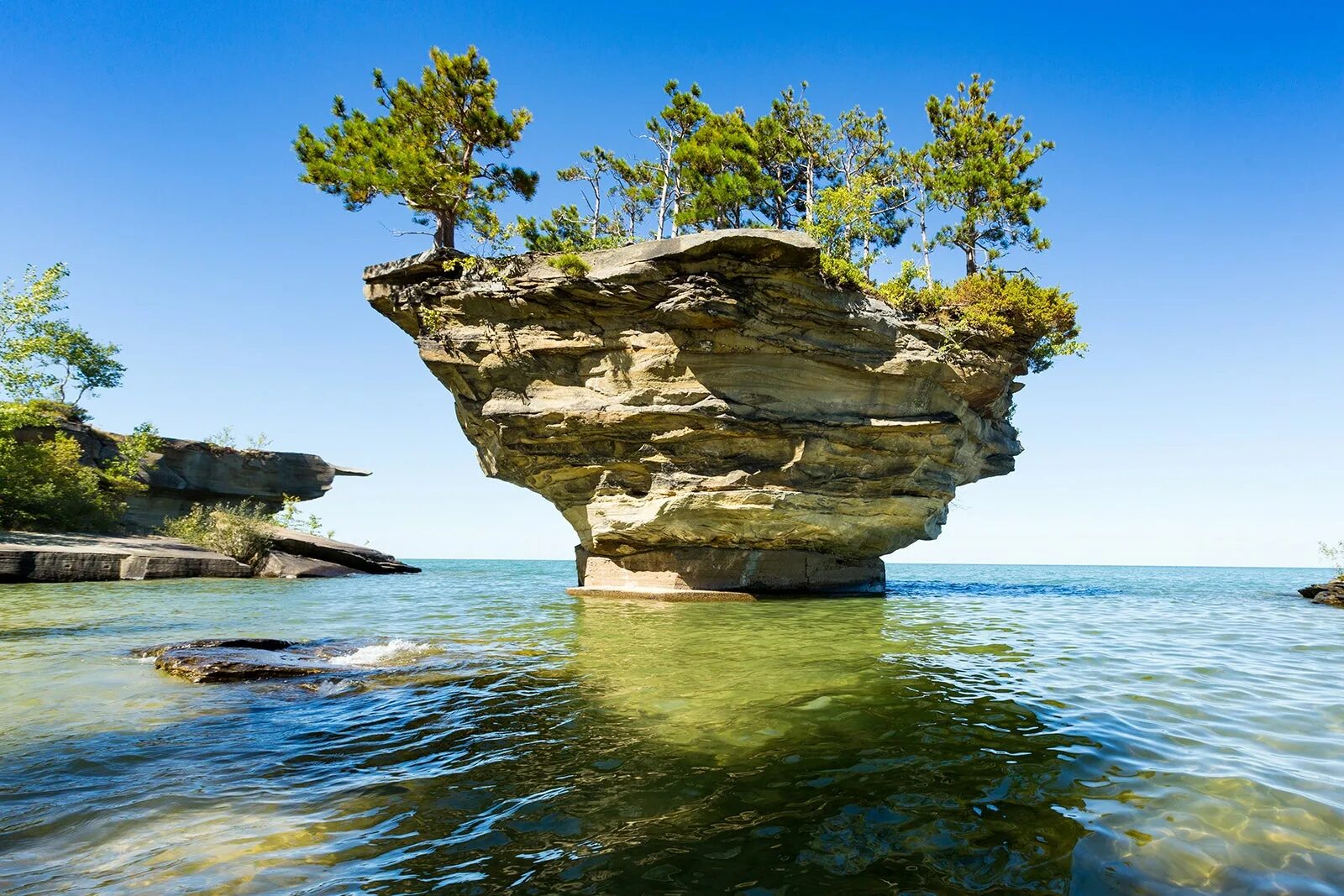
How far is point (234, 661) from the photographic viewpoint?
787cm

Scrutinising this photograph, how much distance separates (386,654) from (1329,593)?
2807 centimetres

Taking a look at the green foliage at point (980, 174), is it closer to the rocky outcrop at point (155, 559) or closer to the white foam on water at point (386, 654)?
Answer: the white foam on water at point (386, 654)

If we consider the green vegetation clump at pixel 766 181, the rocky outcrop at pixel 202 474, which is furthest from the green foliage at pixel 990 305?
the rocky outcrop at pixel 202 474

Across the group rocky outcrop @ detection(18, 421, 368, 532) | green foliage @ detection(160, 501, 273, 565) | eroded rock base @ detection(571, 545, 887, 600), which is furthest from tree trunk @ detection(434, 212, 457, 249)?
rocky outcrop @ detection(18, 421, 368, 532)

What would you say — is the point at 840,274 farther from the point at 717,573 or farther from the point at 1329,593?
the point at 1329,593

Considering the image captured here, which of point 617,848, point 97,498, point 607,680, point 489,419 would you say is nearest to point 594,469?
point 489,419

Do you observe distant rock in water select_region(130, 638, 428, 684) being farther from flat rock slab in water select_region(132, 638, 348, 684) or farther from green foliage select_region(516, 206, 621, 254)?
green foliage select_region(516, 206, 621, 254)

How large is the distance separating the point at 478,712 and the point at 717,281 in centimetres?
1285

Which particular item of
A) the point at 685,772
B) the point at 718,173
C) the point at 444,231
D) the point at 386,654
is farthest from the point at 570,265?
the point at 685,772

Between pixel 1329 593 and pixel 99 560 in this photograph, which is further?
pixel 99 560

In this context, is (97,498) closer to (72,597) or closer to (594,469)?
(72,597)

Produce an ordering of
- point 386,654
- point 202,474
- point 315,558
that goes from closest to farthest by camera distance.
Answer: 1. point 386,654
2. point 315,558
3. point 202,474

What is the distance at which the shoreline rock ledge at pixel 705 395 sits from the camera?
1717 cm

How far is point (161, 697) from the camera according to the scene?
21.5 feet
